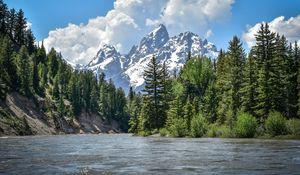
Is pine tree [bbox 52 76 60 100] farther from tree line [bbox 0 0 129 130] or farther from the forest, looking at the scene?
the forest

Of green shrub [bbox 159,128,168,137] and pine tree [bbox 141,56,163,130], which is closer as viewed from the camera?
green shrub [bbox 159,128,168,137]

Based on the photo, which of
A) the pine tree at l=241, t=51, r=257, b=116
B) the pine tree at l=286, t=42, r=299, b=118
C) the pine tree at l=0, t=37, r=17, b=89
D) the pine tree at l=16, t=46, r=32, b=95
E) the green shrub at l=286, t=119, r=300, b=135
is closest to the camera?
the green shrub at l=286, t=119, r=300, b=135

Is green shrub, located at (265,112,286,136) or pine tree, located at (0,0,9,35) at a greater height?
pine tree, located at (0,0,9,35)

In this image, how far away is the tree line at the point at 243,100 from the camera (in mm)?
68938

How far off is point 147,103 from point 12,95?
169 feet

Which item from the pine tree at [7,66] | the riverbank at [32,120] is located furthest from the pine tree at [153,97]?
the pine tree at [7,66]

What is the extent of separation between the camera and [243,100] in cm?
7856

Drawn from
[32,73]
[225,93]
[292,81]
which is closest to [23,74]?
[32,73]

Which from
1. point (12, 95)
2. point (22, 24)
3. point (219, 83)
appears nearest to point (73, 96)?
point (22, 24)

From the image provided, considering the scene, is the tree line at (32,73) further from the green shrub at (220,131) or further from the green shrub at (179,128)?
the green shrub at (220,131)

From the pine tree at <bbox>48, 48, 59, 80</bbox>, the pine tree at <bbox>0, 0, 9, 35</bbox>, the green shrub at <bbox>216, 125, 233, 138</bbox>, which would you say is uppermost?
the pine tree at <bbox>0, 0, 9, 35</bbox>

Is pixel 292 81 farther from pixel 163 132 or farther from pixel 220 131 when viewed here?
pixel 163 132

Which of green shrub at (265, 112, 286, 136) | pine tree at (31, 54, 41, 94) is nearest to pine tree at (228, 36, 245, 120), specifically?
green shrub at (265, 112, 286, 136)

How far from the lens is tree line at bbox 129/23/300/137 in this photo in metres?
68.9
